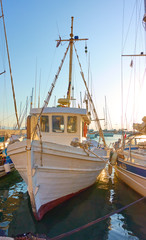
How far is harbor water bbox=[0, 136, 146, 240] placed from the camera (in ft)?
17.9

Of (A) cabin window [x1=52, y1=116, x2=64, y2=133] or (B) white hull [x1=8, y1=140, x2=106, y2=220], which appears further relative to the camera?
(A) cabin window [x1=52, y1=116, x2=64, y2=133]

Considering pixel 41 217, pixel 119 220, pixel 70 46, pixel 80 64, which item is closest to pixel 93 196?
pixel 119 220

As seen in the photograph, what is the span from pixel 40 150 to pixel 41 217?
2.52m

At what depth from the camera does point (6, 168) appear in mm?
12047

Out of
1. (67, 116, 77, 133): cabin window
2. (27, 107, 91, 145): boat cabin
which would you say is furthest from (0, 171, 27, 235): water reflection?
(67, 116, 77, 133): cabin window

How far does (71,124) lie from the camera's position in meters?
8.55

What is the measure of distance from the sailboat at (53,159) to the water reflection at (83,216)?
0.46m

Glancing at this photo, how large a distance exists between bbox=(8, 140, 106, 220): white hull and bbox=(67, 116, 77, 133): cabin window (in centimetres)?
169

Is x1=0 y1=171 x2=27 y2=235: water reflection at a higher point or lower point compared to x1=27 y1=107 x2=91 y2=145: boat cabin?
lower

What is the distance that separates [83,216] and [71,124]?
408 cm

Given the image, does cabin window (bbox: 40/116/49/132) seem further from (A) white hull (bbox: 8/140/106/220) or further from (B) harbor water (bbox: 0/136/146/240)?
(B) harbor water (bbox: 0/136/146/240)

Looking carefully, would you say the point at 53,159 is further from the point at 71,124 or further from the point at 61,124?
the point at 71,124

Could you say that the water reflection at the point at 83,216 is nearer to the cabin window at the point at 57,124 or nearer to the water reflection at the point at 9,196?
the water reflection at the point at 9,196

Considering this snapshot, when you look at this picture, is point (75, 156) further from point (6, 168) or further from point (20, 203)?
point (6, 168)
